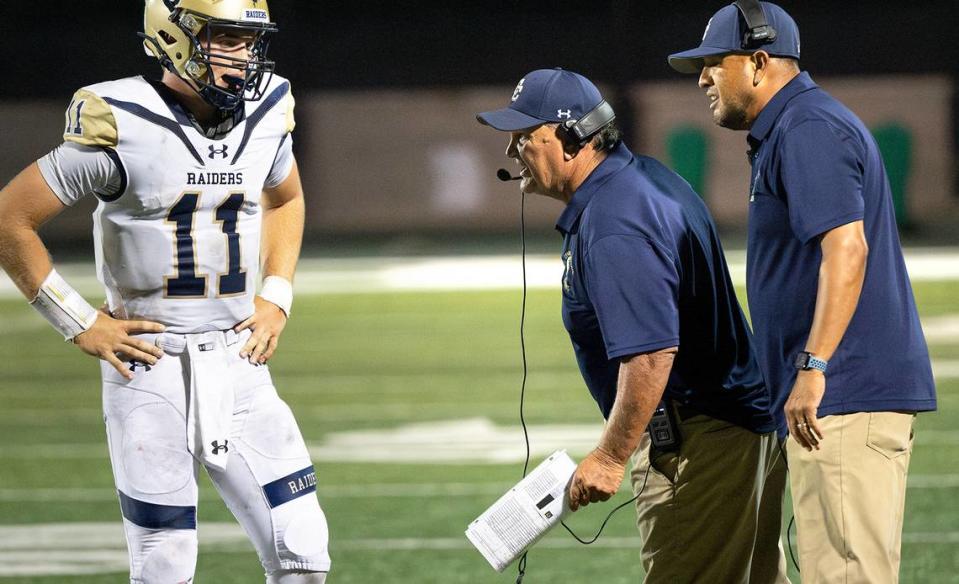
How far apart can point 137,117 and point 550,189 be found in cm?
101

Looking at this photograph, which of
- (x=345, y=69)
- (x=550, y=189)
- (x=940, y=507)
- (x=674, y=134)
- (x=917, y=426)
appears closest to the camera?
(x=550, y=189)

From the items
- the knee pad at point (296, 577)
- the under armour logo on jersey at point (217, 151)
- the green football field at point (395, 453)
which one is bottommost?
the green football field at point (395, 453)

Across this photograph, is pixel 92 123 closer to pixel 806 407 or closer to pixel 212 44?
pixel 212 44

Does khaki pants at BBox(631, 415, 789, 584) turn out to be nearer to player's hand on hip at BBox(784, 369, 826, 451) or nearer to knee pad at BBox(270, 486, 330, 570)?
player's hand on hip at BBox(784, 369, 826, 451)

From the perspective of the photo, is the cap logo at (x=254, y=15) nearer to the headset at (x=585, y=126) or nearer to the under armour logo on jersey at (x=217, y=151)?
the under armour logo on jersey at (x=217, y=151)

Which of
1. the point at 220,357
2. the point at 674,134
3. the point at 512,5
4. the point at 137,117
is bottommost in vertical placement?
the point at 674,134

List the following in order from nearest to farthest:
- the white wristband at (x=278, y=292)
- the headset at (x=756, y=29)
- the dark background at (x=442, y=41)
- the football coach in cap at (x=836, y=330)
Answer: the football coach in cap at (x=836, y=330) < the headset at (x=756, y=29) < the white wristband at (x=278, y=292) < the dark background at (x=442, y=41)

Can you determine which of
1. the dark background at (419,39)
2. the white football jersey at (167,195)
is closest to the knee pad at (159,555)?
the white football jersey at (167,195)

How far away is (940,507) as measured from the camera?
603 centimetres

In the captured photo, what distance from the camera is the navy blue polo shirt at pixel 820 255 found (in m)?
3.18

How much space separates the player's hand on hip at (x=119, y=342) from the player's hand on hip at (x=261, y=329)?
235mm

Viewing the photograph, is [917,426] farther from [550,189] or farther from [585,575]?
[550,189]

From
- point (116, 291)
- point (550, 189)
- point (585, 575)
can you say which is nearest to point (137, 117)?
point (116, 291)

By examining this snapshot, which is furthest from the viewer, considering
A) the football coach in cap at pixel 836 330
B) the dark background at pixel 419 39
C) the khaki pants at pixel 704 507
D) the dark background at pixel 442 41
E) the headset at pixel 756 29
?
the dark background at pixel 419 39
